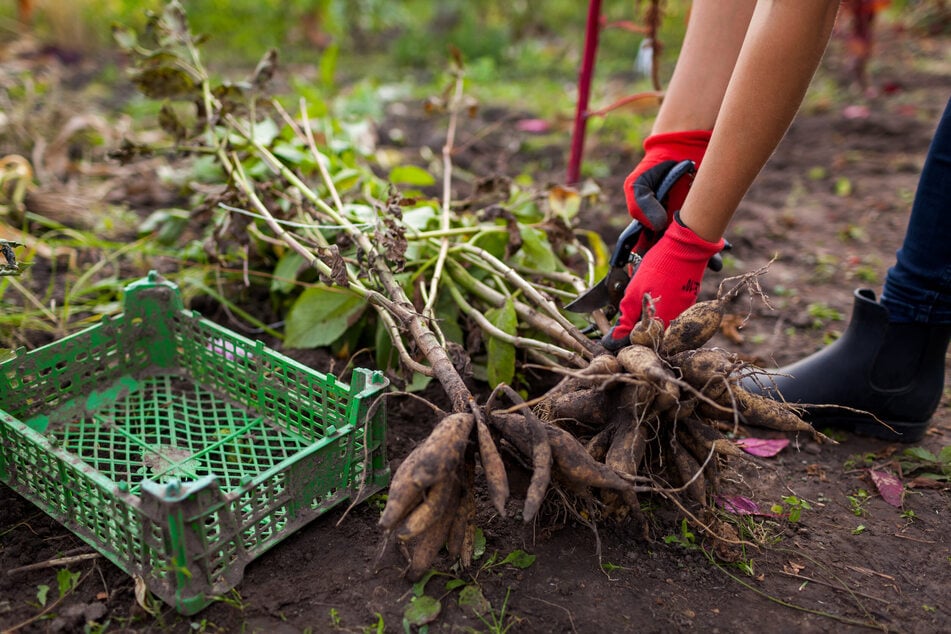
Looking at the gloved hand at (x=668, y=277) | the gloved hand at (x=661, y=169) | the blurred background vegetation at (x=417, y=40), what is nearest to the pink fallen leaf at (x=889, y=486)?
the gloved hand at (x=668, y=277)

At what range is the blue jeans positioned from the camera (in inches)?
65.5

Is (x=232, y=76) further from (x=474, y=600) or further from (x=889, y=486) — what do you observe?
(x=889, y=486)

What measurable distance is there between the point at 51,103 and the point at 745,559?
3584 mm

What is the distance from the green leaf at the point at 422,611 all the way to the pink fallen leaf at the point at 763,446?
88cm

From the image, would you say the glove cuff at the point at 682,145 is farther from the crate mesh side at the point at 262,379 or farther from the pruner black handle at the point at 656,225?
the crate mesh side at the point at 262,379

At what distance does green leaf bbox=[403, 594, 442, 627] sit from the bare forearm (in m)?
0.87

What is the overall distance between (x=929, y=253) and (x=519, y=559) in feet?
3.87

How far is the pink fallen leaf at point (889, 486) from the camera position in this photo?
5.37ft

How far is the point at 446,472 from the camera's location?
1.21 meters

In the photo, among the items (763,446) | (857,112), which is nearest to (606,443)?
(763,446)

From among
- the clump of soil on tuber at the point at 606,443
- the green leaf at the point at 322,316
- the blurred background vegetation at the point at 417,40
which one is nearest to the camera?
the clump of soil on tuber at the point at 606,443

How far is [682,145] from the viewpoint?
1.70 meters

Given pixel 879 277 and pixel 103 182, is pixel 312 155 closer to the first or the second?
pixel 103 182

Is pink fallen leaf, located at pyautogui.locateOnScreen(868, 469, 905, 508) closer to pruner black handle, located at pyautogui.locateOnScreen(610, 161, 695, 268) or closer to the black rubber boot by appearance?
the black rubber boot
